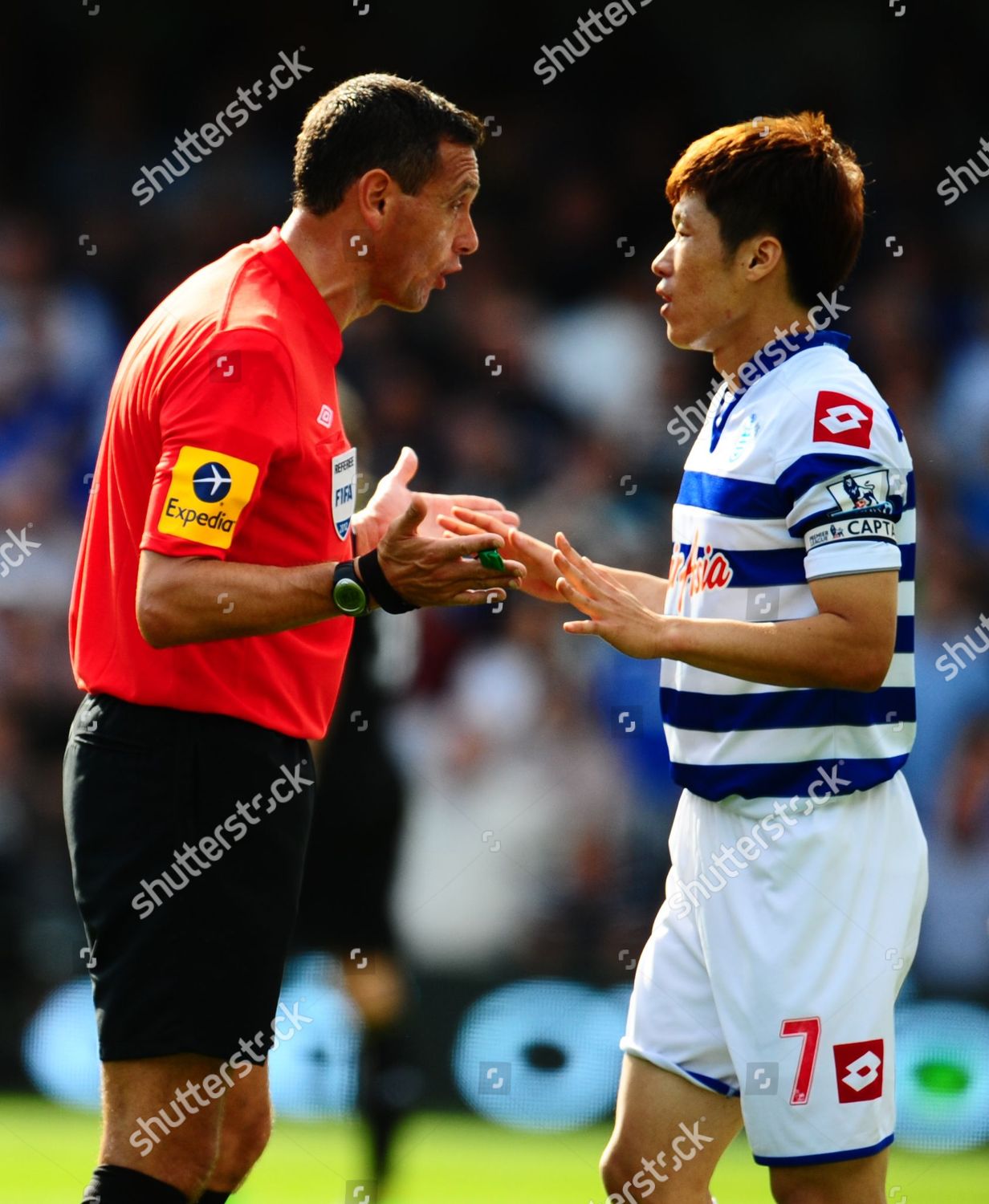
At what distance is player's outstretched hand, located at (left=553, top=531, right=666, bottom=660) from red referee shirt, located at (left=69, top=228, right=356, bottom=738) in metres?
0.42

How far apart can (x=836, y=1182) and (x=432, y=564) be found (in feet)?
3.79

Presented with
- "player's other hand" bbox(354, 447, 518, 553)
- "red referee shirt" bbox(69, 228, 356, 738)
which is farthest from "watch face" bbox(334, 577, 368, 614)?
"player's other hand" bbox(354, 447, 518, 553)

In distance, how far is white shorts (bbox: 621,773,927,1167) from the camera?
2.45 m

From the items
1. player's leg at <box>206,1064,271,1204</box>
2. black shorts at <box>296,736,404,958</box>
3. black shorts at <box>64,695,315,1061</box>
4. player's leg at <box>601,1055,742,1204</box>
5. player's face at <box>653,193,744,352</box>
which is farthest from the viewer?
black shorts at <box>296,736,404,958</box>

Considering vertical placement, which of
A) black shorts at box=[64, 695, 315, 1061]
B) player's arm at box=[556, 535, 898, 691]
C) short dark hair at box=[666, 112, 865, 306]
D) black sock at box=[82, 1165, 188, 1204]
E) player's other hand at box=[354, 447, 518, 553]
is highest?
short dark hair at box=[666, 112, 865, 306]

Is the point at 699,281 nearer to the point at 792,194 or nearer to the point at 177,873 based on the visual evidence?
the point at 792,194

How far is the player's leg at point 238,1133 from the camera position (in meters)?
2.96

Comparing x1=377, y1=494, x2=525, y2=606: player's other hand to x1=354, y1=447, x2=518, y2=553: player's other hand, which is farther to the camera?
x1=354, y1=447, x2=518, y2=553: player's other hand

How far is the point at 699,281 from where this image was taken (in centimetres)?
271

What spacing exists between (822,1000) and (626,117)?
443cm

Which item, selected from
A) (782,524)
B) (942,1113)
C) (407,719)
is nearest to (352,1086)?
(407,719)

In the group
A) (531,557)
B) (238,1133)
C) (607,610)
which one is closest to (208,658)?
(607,610)

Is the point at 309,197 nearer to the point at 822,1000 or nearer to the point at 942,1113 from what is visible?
the point at 822,1000

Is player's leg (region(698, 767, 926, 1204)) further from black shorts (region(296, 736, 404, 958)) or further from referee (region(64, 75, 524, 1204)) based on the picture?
black shorts (region(296, 736, 404, 958))
